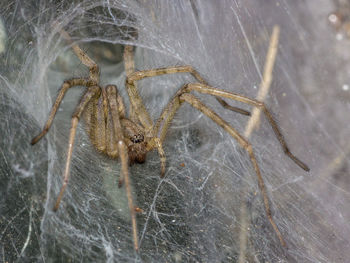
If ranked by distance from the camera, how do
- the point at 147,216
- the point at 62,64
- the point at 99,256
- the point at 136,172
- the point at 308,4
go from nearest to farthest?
the point at 99,256, the point at 147,216, the point at 136,172, the point at 308,4, the point at 62,64

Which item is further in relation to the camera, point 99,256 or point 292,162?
point 292,162

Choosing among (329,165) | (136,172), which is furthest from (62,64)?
(329,165)

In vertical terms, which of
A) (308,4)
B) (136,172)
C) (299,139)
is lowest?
(136,172)

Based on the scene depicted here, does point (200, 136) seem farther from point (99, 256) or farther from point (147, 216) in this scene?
point (99, 256)

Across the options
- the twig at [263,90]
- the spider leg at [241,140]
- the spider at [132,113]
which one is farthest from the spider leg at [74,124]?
the twig at [263,90]

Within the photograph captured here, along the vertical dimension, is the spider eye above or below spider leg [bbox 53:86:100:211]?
below

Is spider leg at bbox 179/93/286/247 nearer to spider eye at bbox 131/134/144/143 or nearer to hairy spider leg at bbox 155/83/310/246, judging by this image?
hairy spider leg at bbox 155/83/310/246

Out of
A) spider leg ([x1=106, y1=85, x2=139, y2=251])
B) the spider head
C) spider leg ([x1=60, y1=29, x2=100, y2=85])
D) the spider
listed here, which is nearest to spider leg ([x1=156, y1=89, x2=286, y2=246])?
the spider

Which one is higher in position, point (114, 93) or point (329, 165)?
point (114, 93)
